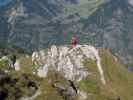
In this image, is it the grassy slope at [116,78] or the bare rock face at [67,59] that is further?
the bare rock face at [67,59]

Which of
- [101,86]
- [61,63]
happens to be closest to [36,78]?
[101,86]

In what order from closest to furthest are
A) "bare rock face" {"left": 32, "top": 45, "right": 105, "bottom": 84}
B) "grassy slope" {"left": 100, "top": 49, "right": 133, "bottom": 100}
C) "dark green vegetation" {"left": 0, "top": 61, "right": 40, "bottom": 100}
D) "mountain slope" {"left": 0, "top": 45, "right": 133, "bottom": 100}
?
1. "dark green vegetation" {"left": 0, "top": 61, "right": 40, "bottom": 100}
2. "mountain slope" {"left": 0, "top": 45, "right": 133, "bottom": 100}
3. "grassy slope" {"left": 100, "top": 49, "right": 133, "bottom": 100}
4. "bare rock face" {"left": 32, "top": 45, "right": 105, "bottom": 84}

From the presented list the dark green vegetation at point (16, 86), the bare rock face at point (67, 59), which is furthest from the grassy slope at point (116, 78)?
the dark green vegetation at point (16, 86)

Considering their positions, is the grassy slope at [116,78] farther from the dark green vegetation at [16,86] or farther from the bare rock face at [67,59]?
the dark green vegetation at [16,86]

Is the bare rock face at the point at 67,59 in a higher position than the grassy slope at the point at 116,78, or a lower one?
higher

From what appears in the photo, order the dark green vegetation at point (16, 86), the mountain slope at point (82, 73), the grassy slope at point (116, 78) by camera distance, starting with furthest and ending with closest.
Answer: the grassy slope at point (116, 78)
the mountain slope at point (82, 73)
the dark green vegetation at point (16, 86)

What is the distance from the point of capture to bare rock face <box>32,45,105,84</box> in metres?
173

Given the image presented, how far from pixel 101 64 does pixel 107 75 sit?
471 centimetres

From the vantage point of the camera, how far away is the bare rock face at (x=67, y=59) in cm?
17288

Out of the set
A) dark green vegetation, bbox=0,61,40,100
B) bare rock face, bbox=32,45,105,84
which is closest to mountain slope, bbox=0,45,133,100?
bare rock face, bbox=32,45,105,84

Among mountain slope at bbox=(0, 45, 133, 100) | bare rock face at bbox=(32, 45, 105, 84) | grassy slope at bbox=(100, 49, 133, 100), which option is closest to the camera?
mountain slope at bbox=(0, 45, 133, 100)

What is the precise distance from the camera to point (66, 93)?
5079 inches

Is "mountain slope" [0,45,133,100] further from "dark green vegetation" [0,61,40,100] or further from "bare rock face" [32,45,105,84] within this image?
"dark green vegetation" [0,61,40,100]

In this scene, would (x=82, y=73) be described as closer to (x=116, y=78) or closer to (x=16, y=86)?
(x=116, y=78)
